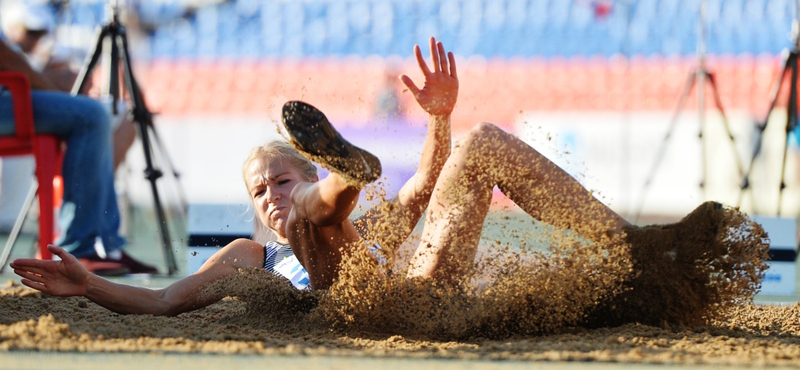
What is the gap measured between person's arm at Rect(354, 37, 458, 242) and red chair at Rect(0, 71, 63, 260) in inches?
82.5

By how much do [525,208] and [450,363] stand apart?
0.86 meters

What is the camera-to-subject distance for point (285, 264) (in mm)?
3133

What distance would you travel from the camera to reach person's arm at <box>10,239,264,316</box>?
2.76 metres

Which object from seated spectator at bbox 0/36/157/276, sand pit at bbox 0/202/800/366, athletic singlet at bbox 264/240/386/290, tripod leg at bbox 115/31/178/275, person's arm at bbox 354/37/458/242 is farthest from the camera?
tripod leg at bbox 115/31/178/275

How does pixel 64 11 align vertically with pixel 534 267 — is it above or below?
above

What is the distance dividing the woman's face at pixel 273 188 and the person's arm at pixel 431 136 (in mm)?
327

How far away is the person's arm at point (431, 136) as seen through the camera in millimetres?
2873

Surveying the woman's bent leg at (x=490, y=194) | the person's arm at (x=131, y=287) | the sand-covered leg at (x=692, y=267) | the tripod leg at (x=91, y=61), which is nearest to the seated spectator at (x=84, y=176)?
the tripod leg at (x=91, y=61)

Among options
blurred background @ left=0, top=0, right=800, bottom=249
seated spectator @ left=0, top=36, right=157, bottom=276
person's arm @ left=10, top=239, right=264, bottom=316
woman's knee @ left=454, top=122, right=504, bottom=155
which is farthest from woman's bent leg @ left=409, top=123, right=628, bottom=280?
blurred background @ left=0, top=0, right=800, bottom=249

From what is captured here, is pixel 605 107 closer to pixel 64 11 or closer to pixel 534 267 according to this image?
pixel 64 11

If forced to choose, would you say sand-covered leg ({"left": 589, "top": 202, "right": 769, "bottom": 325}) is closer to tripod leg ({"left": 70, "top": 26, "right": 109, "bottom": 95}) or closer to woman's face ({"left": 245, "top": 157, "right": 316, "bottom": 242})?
woman's face ({"left": 245, "top": 157, "right": 316, "bottom": 242})

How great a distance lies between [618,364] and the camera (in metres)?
2.06

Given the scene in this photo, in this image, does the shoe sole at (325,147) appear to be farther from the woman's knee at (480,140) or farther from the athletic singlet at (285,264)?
the athletic singlet at (285,264)

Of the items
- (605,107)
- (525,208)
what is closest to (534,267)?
(525,208)
